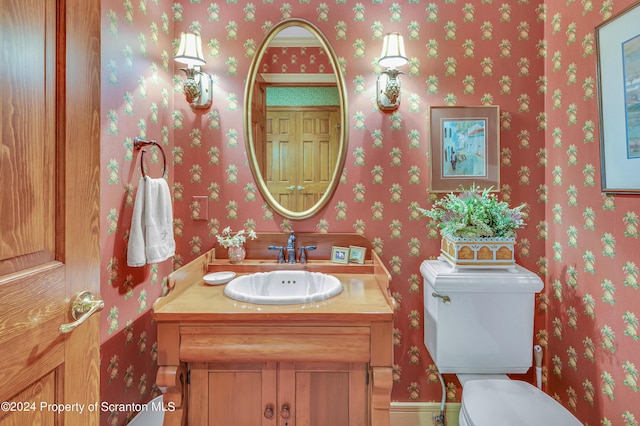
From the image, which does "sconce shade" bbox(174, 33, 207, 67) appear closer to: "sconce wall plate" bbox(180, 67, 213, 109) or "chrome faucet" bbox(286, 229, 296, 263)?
"sconce wall plate" bbox(180, 67, 213, 109)

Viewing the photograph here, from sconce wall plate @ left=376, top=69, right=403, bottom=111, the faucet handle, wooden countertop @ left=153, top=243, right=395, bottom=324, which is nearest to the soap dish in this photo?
wooden countertop @ left=153, top=243, right=395, bottom=324

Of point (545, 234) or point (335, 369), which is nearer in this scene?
point (335, 369)

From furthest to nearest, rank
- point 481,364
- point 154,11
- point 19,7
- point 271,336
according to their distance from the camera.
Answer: point 154,11, point 481,364, point 271,336, point 19,7

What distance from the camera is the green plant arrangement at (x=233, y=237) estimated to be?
1.76 metres

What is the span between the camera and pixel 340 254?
180 centimetres

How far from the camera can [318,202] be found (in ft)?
6.01

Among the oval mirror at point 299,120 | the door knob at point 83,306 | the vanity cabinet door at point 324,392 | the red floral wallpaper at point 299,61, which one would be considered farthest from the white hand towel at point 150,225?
the red floral wallpaper at point 299,61

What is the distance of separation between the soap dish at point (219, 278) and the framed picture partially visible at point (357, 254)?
63 centimetres

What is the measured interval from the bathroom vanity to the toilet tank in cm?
37

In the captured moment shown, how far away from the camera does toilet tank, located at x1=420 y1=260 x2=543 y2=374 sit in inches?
58.9

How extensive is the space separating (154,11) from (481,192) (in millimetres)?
1955

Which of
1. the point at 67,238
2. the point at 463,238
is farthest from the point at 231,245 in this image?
the point at 463,238

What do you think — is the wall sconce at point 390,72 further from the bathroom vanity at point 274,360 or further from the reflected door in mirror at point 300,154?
the bathroom vanity at point 274,360

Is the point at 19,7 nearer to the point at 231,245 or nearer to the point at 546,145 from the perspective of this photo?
the point at 231,245
